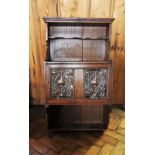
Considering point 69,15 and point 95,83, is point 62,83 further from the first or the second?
point 69,15

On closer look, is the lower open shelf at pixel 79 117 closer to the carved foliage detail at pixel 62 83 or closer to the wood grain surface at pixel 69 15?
the carved foliage detail at pixel 62 83

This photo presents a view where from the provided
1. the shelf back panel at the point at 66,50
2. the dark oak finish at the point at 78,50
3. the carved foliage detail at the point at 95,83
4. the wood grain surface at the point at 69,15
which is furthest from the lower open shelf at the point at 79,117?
the wood grain surface at the point at 69,15

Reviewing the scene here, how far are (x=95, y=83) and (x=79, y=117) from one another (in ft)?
1.82

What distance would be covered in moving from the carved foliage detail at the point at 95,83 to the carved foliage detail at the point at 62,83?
0.12 meters

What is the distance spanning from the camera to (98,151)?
1.55 meters

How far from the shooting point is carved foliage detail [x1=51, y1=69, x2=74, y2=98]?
5.05 feet

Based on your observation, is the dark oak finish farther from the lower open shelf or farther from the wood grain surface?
the wood grain surface

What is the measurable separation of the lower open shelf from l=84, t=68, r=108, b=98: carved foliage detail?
15.1 inches

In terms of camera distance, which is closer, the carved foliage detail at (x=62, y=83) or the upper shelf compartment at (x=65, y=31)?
the carved foliage detail at (x=62, y=83)

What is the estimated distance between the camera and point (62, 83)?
1548 mm

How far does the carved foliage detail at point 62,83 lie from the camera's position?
1540 millimetres

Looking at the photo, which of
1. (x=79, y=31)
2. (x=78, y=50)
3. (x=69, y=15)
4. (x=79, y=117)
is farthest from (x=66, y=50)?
(x=79, y=117)
